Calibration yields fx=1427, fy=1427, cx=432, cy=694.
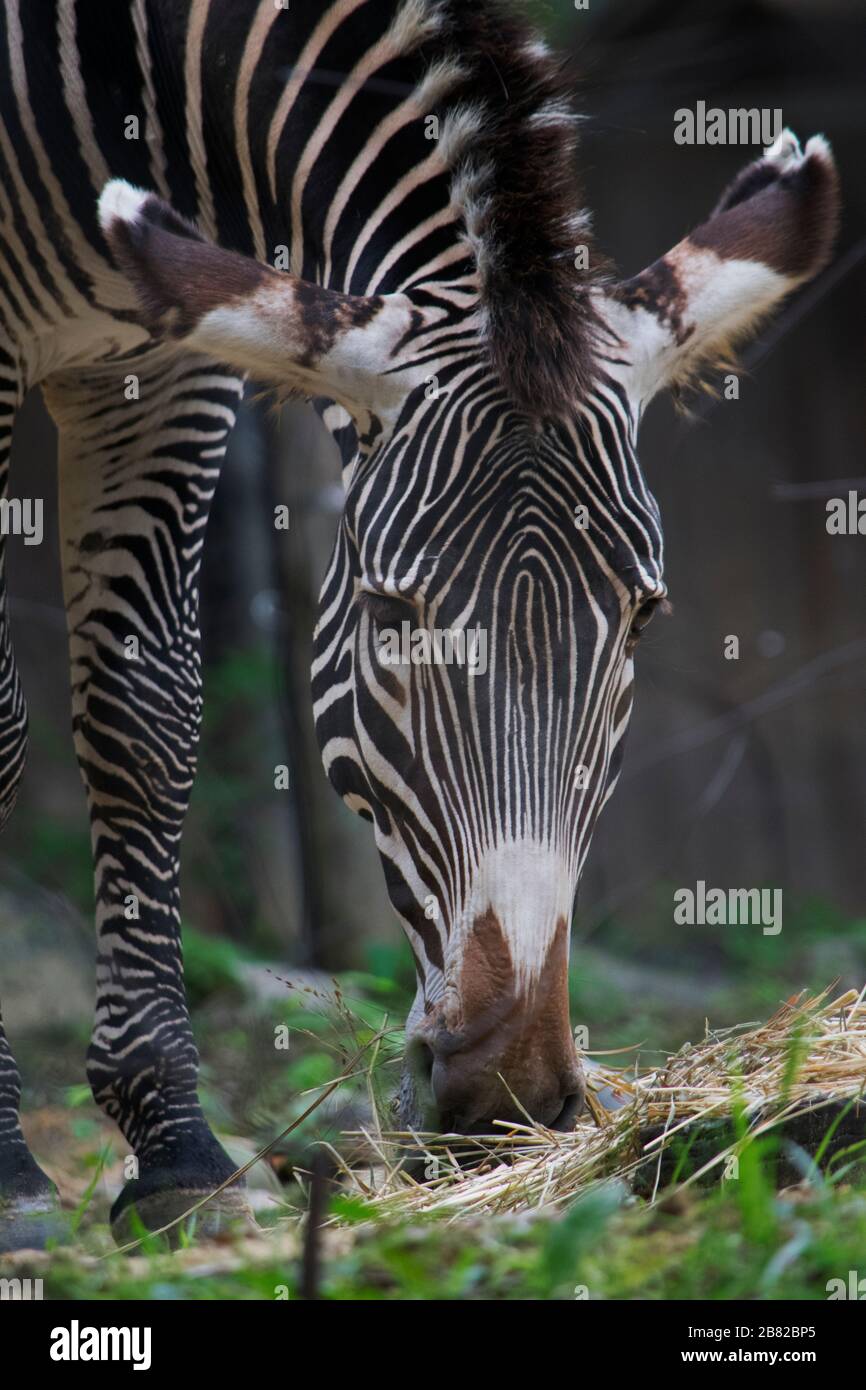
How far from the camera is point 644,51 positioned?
6.20 metres

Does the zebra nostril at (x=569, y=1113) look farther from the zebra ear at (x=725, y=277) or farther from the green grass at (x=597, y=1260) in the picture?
the zebra ear at (x=725, y=277)

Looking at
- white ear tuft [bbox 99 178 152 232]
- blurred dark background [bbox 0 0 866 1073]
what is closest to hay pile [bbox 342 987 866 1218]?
white ear tuft [bbox 99 178 152 232]

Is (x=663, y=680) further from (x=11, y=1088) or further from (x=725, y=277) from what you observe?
(x=11, y=1088)

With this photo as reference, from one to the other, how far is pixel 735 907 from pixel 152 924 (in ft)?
9.25

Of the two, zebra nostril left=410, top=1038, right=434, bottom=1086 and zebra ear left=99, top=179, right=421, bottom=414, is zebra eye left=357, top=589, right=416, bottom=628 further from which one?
zebra nostril left=410, top=1038, right=434, bottom=1086

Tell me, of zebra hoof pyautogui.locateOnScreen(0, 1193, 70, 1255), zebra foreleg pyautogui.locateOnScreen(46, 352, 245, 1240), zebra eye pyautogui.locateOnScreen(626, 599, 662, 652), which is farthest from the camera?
zebra foreleg pyautogui.locateOnScreen(46, 352, 245, 1240)

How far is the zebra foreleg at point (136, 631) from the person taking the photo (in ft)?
14.5

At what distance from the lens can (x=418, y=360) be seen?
3.11m

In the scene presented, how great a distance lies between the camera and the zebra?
2.89 metres

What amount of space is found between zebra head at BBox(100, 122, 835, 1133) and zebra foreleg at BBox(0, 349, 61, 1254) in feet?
3.75

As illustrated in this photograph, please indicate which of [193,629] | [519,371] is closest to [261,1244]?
[519,371]

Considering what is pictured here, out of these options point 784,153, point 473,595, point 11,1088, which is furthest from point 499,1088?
point 784,153
